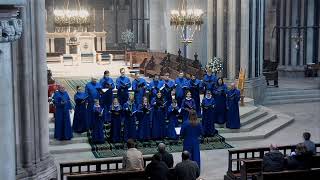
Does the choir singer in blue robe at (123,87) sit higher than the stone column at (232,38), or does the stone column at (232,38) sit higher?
the stone column at (232,38)

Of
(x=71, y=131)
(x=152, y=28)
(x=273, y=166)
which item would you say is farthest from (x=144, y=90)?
(x=152, y=28)

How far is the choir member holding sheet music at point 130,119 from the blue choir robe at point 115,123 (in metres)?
0.17

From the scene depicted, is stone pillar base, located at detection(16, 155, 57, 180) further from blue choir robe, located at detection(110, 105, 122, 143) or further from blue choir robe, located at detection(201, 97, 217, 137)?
blue choir robe, located at detection(201, 97, 217, 137)

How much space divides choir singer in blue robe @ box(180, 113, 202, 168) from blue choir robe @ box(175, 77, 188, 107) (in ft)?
15.1

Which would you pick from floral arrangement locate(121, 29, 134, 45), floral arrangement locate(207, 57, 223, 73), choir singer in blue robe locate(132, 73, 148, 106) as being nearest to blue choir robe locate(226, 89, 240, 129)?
choir singer in blue robe locate(132, 73, 148, 106)

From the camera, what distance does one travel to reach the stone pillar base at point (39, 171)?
38.4ft

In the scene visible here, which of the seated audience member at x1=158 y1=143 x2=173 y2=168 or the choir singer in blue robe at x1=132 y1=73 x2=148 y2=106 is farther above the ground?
the choir singer in blue robe at x1=132 y1=73 x2=148 y2=106

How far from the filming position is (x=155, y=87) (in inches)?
714

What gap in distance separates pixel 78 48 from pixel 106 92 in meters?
16.4

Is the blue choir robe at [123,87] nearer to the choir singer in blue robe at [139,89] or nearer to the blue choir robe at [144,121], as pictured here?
the choir singer in blue robe at [139,89]

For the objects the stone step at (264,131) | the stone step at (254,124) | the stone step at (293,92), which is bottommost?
the stone step at (264,131)

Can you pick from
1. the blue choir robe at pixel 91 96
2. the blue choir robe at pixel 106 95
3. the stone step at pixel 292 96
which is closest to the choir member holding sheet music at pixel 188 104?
the blue choir robe at pixel 106 95

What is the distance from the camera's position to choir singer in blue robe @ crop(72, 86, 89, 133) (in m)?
17.2

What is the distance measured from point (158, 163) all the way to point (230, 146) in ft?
24.1
